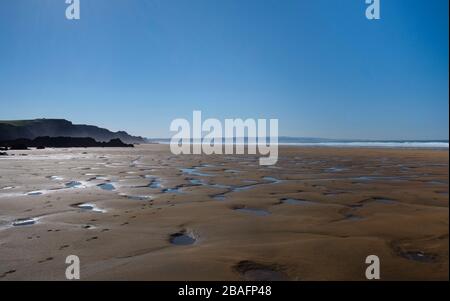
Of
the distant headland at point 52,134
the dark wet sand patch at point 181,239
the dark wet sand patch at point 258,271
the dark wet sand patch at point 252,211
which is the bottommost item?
the dark wet sand patch at point 181,239

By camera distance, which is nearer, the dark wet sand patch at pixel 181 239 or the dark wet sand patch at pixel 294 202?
the dark wet sand patch at pixel 181 239

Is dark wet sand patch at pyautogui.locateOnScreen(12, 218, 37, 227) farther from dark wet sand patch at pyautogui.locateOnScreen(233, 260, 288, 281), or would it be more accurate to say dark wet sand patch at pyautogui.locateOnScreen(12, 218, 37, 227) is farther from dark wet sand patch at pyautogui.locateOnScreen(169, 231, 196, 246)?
dark wet sand patch at pyautogui.locateOnScreen(233, 260, 288, 281)

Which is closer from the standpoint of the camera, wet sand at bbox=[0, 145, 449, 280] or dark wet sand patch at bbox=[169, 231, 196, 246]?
wet sand at bbox=[0, 145, 449, 280]

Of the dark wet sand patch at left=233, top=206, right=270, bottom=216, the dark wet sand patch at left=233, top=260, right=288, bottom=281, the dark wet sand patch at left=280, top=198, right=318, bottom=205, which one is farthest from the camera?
the dark wet sand patch at left=280, top=198, right=318, bottom=205

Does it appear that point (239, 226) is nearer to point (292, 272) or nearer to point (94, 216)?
point (292, 272)

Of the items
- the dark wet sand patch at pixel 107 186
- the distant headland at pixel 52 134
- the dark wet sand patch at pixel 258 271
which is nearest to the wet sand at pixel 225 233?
the dark wet sand patch at pixel 258 271

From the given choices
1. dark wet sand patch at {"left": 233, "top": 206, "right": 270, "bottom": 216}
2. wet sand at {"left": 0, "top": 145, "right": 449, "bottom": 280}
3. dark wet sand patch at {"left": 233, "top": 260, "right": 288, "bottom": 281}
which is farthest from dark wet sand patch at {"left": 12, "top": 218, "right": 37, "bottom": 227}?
dark wet sand patch at {"left": 233, "top": 260, "right": 288, "bottom": 281}

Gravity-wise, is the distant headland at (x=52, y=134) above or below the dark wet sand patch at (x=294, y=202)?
above

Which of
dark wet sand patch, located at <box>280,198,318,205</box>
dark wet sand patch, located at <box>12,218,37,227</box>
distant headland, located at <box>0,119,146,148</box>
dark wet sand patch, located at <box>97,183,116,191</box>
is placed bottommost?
dark wet sand patch, located at <box>280,198,318,205</box>

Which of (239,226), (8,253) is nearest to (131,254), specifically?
(8,253)

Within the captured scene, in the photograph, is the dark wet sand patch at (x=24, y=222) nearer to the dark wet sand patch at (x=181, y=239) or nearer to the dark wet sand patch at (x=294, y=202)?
the dark wet sand patch at (x=181, y=239)
